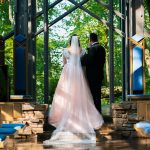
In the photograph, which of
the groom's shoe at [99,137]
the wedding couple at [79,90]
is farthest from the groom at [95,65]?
the groom's shoe at [99,137]

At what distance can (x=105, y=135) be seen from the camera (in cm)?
975

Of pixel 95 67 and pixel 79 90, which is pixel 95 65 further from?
pixel 79 90

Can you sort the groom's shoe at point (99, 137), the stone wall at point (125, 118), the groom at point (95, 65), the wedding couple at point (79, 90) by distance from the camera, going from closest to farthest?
the groom's shoe at point (99, 137), the wedding couple at point (79, 90), the stone wall at point (125, 118), the groom at point (95, 65)

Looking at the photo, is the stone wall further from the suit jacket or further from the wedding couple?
the suit jacket

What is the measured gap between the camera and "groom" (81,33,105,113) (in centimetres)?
1015

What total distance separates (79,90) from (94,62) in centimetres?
65

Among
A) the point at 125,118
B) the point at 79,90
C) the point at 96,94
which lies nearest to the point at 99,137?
the point at 125,118

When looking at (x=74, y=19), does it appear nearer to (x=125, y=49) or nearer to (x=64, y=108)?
(x=125, y=49)

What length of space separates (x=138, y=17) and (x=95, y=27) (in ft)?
47.4

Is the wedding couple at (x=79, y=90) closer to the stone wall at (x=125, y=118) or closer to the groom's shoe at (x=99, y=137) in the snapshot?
the groom's shoe at (x=99, y=137)

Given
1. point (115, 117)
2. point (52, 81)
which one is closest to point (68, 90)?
point (115, 117)

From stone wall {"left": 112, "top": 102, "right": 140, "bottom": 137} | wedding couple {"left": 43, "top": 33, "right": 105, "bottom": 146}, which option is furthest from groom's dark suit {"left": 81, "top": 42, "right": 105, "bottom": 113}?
stone wall {"left": 112, "top": 102, "right": 140, "bottom": 137}

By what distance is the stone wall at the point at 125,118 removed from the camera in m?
9.95

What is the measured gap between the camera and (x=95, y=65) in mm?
10258
